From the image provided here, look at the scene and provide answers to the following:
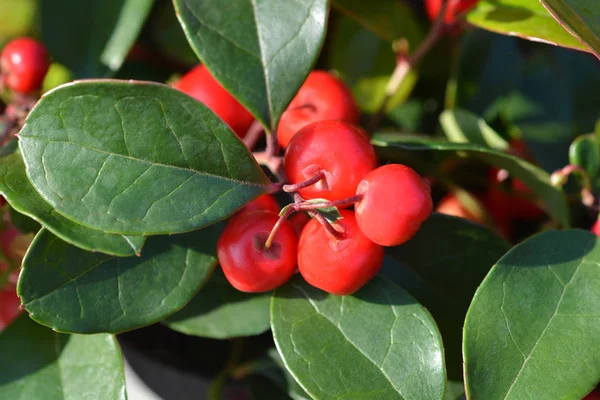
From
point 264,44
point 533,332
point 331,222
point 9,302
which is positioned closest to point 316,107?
point 264,44

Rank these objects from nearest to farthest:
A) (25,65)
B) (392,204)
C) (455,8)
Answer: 1. (392,204)
2. (25,65)
3. (455,8)

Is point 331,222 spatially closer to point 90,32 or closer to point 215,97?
point 215,97

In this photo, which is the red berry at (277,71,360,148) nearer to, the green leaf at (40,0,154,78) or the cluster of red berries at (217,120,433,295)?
the cluster of red berries at (217,120,433,295)

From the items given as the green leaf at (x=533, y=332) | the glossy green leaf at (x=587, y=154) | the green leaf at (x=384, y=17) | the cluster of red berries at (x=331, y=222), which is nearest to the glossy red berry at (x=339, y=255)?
the cluster of red berries at (x=331, y=222)

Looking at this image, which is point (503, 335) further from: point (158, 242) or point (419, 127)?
point (419, 127)

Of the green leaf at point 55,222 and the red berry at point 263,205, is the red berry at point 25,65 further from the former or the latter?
the red berry at point 263,205
